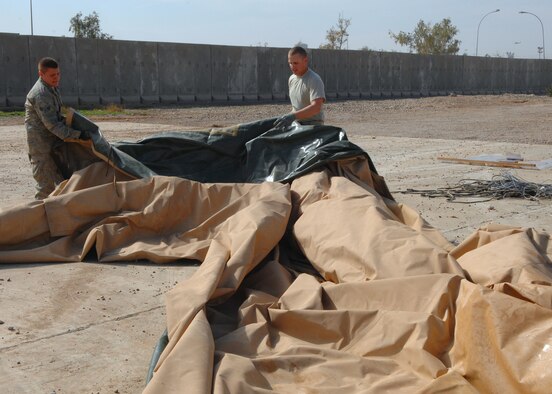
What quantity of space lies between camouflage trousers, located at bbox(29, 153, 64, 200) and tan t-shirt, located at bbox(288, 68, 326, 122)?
97.9 inches

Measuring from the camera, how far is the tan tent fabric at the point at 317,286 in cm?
335

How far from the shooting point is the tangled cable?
8.91 meters

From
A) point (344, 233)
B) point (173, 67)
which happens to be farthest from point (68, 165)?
point (173, 67)

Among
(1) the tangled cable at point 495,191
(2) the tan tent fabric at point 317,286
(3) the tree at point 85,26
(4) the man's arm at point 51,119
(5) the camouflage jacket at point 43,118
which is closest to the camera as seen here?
(2) the tan tent fabric at point 317,286

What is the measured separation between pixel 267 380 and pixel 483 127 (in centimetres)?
1832

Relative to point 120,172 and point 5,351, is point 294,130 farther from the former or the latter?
point 5,351

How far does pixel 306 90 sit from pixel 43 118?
260 centimetres

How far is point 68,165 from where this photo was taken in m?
7.25

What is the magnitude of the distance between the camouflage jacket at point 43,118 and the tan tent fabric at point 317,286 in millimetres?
1133

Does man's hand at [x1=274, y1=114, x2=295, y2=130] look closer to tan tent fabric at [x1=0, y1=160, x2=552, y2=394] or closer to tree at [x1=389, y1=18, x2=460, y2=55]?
tan tent fabric at [x1=0, y1=160, x2=552, y2=394]

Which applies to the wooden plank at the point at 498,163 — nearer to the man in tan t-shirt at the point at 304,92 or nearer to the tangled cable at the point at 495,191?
the tangled cable at the point at 495,191

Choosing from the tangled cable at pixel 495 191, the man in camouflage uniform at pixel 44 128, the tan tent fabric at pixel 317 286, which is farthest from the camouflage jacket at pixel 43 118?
the tangled cable at pixel 495 191

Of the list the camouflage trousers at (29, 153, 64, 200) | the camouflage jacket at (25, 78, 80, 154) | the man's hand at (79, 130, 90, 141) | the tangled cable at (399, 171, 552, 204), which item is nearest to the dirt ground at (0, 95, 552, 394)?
the tangled cable at (399, 171, 552, 204)

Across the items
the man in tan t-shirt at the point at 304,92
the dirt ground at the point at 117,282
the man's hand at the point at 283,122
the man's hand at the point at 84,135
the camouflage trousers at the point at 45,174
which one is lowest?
the dirt ground at the point at 117,282
